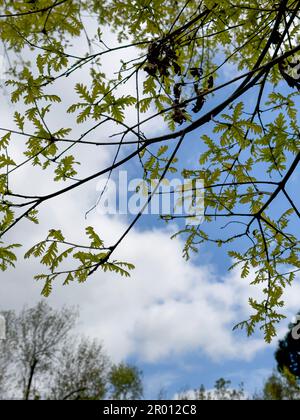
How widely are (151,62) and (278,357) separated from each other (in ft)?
86.6

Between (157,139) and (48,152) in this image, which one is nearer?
(157,139)

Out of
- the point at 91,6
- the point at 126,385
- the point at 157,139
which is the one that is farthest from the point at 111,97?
the point at 126,385

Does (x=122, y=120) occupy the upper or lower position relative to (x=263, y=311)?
upper

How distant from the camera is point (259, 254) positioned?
3.03m

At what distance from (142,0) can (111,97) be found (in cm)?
104

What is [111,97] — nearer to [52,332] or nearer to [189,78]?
[189,78]

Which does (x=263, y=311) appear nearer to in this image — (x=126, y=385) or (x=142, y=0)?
(x=142, y=0)

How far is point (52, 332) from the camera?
2103 cm
